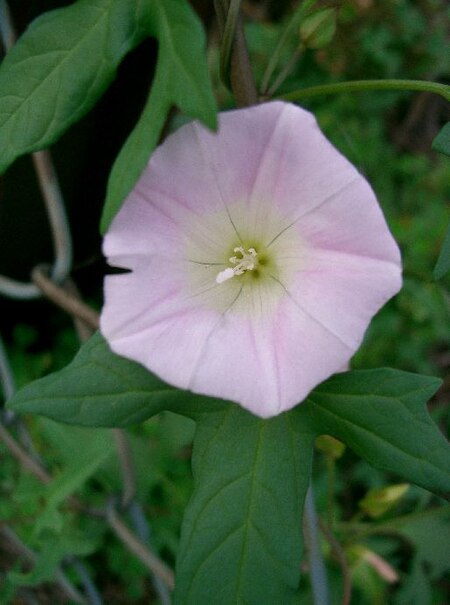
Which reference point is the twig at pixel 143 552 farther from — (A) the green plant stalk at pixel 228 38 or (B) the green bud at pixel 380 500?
(A) the green plant stalk at pixel 228 38

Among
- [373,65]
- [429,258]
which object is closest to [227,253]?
[429,258]

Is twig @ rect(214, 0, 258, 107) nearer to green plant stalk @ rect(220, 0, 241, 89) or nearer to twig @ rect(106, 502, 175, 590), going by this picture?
green plant stalk @ rect(220, 0, 241, 89)

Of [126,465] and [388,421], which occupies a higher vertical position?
[388,421]

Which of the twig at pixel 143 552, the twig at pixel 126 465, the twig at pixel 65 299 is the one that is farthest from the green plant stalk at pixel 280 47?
the twig at pixel 143 552

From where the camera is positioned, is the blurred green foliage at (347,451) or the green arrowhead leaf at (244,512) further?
the blurred green foliage at (347,451)

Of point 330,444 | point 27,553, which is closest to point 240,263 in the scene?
point 330,444

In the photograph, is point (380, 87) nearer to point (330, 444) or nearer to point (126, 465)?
point (330, 444)

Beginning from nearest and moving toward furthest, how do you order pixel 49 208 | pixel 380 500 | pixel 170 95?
pixel 170 95, pixel 49 208, pixel 380 500

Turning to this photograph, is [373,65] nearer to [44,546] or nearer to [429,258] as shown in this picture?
[429,258]
